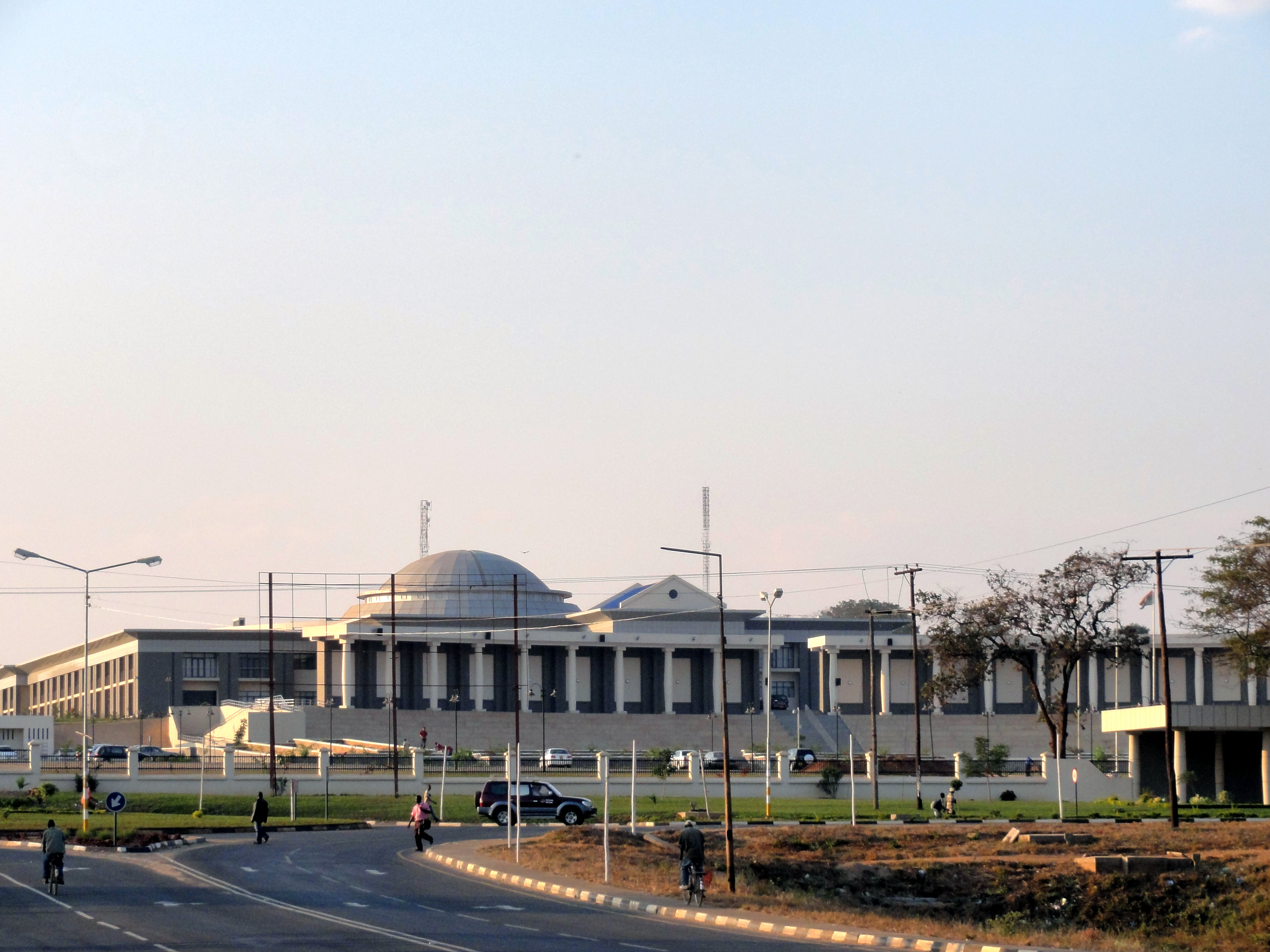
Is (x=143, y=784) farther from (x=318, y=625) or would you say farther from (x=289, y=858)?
(x=318, y=625)

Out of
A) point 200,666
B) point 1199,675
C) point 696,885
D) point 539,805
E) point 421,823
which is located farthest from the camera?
point 200,666

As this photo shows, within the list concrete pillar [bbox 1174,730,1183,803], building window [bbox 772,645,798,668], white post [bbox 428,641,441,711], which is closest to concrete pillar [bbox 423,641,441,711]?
white post [bbox 428,641,441,711]

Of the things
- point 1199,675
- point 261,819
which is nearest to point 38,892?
point 261,819

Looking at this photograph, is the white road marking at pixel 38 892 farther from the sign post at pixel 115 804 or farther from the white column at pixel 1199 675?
the white column at pixel 1199 675

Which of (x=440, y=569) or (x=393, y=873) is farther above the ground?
(x=440, y=569)

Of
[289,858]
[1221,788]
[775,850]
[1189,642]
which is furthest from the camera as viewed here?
[1189,642]

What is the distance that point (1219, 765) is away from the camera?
7575 cm

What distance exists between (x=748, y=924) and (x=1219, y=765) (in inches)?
2112

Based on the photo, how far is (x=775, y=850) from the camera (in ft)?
155

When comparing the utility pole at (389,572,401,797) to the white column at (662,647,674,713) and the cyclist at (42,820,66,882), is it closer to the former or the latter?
the white column at (662,647,674,713)

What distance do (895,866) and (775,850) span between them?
4023mm

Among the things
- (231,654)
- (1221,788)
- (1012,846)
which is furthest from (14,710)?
(1012,846)

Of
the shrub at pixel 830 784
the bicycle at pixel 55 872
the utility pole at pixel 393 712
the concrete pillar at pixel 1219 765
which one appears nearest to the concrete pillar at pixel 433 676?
the utility pole at pixel 393 712

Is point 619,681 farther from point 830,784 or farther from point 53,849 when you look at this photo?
point 53,849
